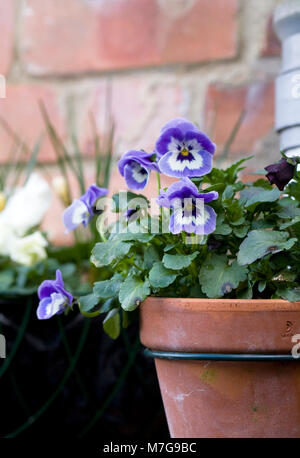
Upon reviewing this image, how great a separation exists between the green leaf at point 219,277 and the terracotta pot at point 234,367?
0.07ft

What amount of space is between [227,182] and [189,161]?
96 millimetres

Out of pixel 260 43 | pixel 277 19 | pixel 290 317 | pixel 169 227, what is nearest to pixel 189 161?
pixel 169 227

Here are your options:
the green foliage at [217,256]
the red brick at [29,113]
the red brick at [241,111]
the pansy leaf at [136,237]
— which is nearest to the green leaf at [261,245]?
the green foliage at [217,256]

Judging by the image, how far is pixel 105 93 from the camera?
135cm

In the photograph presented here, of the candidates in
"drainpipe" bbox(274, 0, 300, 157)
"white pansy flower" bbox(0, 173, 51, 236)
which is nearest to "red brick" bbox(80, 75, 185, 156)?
"white pansy flower" bbox(0, 173, 51, 236)

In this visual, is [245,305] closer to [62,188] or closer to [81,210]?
[81,210]

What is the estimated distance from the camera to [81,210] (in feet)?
2.43

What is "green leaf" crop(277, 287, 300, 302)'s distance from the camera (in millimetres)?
590

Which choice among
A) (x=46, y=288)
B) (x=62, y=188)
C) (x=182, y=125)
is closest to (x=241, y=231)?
(x=182, y=125)

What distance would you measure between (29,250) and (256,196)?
16.8 inches

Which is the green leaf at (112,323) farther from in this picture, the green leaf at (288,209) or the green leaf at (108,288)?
the green leaf at (288,209)

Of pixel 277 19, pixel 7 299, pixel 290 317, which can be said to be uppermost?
pixel 277 19

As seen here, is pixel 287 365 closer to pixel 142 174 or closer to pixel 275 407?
pixel 275 407

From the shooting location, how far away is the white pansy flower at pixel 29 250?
0.95 metres
